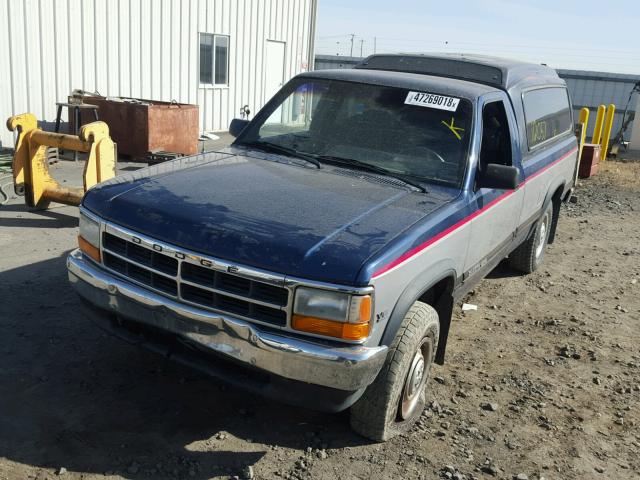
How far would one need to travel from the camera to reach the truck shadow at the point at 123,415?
3148mm

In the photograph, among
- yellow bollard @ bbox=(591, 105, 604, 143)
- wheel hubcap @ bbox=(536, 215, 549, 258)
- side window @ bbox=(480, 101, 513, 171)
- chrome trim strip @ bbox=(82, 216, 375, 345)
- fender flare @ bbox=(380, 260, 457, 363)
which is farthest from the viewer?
yellow bollard @ bbox=(591, 105, 604, 143)

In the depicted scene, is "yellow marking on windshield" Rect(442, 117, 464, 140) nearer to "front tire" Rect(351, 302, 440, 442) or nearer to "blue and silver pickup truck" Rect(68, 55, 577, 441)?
"blue and silver pickup truck" Rect(68, 55, 577, 441)

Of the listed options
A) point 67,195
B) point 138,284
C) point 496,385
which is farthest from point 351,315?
point 67,195

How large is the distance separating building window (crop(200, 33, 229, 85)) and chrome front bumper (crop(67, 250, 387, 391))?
12059mm

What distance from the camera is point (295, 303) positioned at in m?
2.80

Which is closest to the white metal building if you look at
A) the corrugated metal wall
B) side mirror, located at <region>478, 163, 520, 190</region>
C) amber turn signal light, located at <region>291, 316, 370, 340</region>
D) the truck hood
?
the truck hood

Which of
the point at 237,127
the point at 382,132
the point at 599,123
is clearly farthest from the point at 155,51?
the point at 599,123

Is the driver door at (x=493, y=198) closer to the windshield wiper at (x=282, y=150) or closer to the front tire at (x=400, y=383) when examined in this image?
the front tire at (x=400, y=383)

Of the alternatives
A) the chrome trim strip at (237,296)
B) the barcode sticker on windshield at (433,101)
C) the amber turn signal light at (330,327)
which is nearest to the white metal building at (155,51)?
the barcode sticker on windshield at (433,101)

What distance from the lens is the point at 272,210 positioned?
318cm

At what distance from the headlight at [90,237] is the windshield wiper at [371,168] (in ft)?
4.96

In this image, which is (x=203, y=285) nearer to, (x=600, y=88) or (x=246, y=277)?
(x=246, y=277)

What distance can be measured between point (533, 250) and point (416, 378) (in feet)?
11.3

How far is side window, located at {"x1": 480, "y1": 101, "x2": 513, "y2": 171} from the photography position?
4.23 metres
